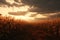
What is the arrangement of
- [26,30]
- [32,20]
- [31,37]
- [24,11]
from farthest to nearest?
1. [24,11]
2. [32,20]
3. [26,30]
4. [31,37]

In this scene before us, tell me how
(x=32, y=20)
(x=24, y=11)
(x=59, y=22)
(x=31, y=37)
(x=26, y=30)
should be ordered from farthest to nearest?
(x=24, y=11)
(x=32, y=20)
(x=59, y=22)
(x=26, y=30)
(x=31, y=37)

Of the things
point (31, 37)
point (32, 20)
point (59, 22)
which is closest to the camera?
point (31, 37)

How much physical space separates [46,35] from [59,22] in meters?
1.54

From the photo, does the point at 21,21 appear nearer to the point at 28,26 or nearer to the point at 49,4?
the point at 28,26

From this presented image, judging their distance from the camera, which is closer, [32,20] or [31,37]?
[31,37]

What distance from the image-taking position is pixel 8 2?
1180 centimetres

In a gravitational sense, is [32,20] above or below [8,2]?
below

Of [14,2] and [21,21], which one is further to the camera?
[14,2]

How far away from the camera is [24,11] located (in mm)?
11273

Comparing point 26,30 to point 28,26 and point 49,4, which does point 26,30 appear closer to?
point 28,26

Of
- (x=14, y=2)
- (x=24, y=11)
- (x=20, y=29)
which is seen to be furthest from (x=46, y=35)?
(x=14, y=2)

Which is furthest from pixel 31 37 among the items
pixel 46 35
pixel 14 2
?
pixel 14 2

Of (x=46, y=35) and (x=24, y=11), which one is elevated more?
(x=24, y=11)

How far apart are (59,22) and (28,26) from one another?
147 cm
